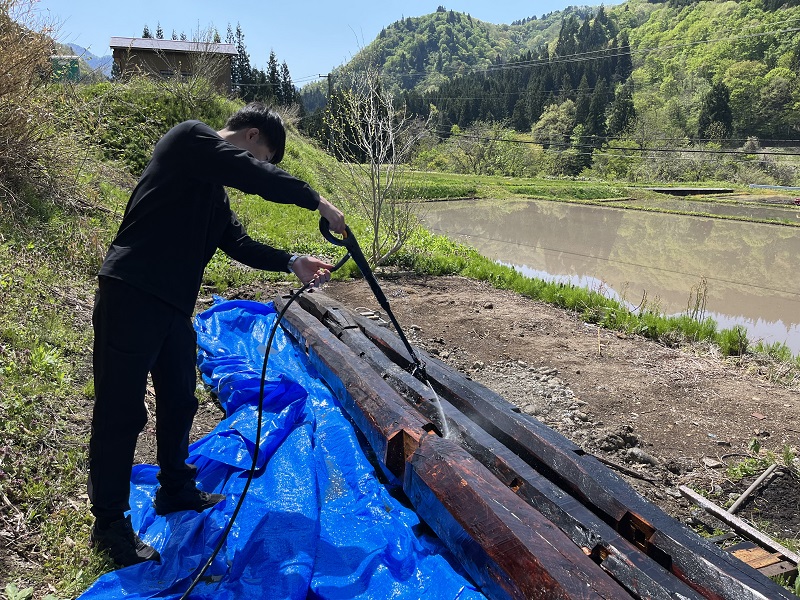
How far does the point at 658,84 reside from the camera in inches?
2744

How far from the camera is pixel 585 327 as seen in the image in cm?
645

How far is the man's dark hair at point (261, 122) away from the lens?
7.79 ft

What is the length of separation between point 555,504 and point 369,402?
3.90 ft

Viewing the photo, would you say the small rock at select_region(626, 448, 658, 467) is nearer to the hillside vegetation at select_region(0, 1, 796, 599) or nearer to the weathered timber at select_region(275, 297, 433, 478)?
the weathered timber at select_region(275, 297, 433, 478)

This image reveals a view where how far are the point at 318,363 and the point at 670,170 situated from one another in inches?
1685

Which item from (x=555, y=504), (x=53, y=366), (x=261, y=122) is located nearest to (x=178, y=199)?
(x=261, y=122)

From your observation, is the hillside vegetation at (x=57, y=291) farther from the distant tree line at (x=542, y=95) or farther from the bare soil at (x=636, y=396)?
the distant tree line at (x=542, y=95)

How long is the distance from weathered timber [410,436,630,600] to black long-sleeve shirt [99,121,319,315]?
1223 mm

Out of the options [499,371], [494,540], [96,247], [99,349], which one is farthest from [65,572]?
[96,247]

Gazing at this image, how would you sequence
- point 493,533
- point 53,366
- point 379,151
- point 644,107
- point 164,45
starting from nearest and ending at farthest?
point 493,533
point 53,366
point 379,151
point 164,45
point 644,107

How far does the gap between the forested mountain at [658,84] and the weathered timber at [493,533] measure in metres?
7.86

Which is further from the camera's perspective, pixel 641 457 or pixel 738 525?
pixel 641 457

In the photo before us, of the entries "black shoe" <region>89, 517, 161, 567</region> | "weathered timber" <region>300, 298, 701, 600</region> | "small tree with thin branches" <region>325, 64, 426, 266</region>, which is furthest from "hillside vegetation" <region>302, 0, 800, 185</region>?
"black shoe" <region>89, 517, 161, 567</region>

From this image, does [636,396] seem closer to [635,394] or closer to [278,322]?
[635,394]
